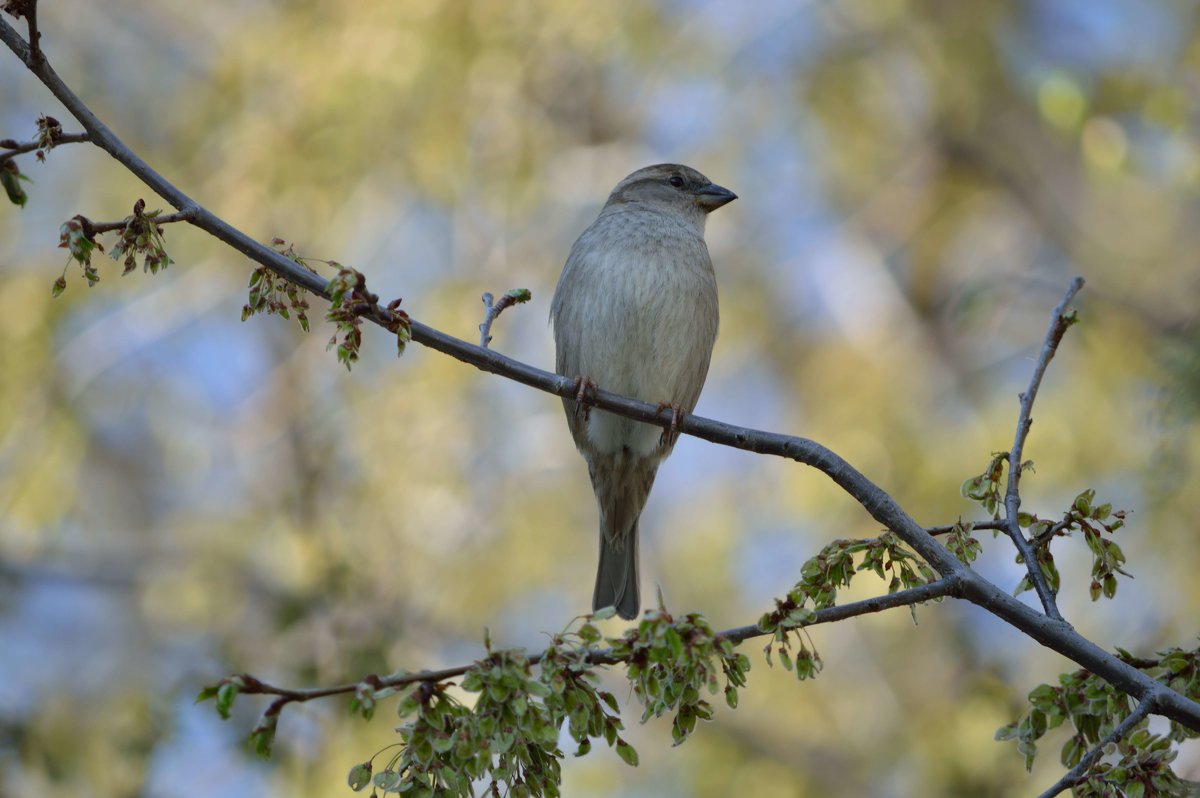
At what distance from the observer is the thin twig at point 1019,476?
249cm

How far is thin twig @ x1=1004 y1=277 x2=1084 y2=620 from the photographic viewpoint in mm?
2494

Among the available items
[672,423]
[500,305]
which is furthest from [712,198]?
[672,423]

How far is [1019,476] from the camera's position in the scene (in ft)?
8.86

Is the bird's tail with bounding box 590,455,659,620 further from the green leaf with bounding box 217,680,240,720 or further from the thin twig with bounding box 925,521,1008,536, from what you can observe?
the green leaf with bounding box 217,680,240,720

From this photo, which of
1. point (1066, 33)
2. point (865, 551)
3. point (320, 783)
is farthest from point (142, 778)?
point (1066, 33)

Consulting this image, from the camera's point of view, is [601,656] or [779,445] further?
[779,445]

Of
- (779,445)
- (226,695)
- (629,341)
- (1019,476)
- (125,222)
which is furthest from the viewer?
(629,341)

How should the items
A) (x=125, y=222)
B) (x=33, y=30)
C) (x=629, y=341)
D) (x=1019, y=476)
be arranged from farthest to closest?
(x=629, y=341) < (x=1019, y=476) < (x=125, y=222) < (x=33, y=30)

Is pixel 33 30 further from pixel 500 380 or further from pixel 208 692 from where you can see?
pixel 500 380

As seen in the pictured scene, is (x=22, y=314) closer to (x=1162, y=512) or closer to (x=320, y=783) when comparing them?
(x=320, y=783)

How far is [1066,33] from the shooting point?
8.91 meters

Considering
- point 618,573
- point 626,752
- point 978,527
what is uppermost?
point 618,573

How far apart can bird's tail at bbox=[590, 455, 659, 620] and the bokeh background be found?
1303mm

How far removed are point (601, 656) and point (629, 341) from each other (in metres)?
2.74
